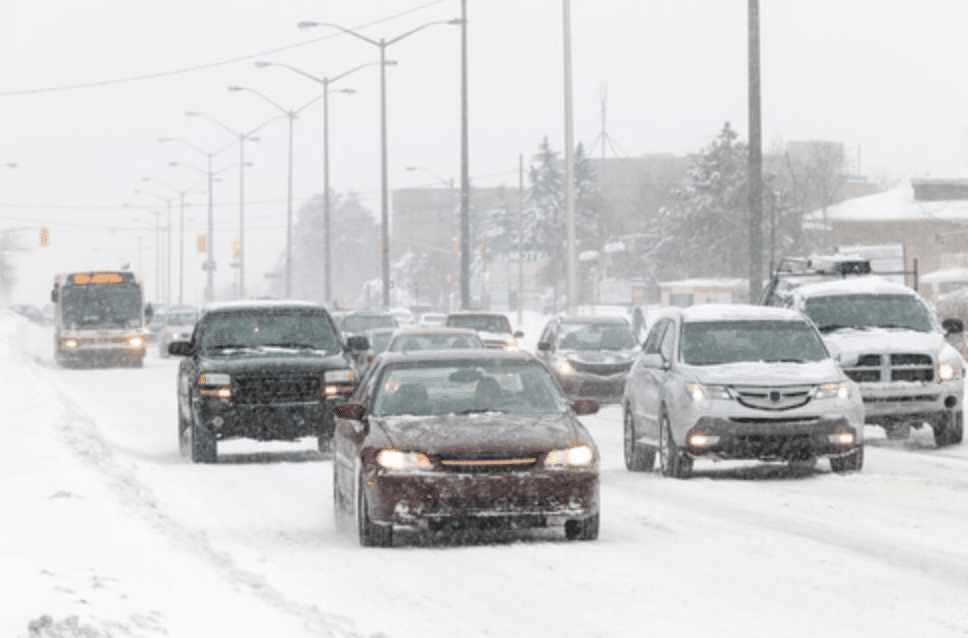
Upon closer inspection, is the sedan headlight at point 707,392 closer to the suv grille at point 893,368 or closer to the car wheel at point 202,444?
the suv grille at point 893,368

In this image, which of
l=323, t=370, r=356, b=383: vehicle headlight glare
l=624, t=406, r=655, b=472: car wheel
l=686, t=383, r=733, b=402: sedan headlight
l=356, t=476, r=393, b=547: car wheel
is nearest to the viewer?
l=356, t=476, r=393, b=547: car wheel

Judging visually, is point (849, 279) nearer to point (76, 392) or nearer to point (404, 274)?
point (76, 392)

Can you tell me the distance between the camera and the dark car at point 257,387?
909 inches

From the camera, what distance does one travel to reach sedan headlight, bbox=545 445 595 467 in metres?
14.0

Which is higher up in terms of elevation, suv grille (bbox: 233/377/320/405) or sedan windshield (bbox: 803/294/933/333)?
sedan windshield (bbox: 803/294/933/333)

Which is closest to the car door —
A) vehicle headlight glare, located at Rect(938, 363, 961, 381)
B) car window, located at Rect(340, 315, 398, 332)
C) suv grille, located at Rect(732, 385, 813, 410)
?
suv grille, located at Rect(732, 385, 813, 410)

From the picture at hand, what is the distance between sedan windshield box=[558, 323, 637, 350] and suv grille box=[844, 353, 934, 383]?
12.0 meters

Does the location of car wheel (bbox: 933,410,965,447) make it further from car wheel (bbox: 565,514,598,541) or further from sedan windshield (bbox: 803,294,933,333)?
car wheel (bbox: 565,514,598,541)

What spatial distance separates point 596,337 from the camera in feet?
120

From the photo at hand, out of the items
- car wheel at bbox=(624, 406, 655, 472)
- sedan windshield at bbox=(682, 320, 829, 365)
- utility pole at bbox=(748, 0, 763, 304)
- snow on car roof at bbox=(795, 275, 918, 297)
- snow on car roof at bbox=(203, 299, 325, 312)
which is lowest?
car wheel at bbox=(624, 406, 655, 472)

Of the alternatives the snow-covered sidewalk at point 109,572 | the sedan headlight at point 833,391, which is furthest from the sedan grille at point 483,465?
the sedan headlight at point 833,391

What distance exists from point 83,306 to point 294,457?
3504 cm

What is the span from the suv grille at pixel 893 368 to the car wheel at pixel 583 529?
10756mm

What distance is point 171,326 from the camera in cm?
6575
